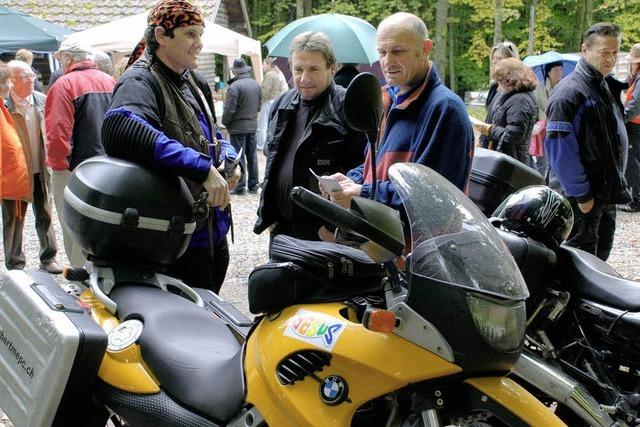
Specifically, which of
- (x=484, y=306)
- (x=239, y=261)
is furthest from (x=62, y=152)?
(x=484, y=306)

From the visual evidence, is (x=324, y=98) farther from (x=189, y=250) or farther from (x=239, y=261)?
(x=239, y=261)

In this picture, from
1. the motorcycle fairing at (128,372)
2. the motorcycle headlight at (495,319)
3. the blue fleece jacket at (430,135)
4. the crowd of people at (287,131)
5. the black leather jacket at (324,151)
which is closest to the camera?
the motorcycle headlight at (495,319)

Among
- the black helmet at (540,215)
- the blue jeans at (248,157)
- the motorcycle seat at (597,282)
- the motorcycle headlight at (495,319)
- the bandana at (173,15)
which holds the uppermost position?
the bandana at (173,15)

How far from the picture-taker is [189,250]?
3.75 metres

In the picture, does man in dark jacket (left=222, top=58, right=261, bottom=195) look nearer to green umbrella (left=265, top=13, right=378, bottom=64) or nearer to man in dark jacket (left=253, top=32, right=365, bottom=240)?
green umbrella (left=265, top=13, right=378, bottom=64)

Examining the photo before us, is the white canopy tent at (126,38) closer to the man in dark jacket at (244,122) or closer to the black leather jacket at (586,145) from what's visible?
A: the man in dark jacket at (244,122)

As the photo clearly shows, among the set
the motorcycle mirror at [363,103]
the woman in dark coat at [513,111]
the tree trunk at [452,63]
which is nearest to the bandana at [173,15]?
the motorcycle mirror at [363,103]

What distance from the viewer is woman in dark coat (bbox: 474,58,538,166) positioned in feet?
24.2

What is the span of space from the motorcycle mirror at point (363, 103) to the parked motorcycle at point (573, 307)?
1.31 m

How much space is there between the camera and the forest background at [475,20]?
31.5 m

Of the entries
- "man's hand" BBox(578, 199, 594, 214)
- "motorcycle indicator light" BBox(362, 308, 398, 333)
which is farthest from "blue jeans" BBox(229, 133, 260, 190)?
"motorcycle indicator light" BBox(362, 308, 398, 333)

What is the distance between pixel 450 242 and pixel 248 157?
990 centimetres

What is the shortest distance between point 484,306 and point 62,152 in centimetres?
502

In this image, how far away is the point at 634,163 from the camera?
394 inches
